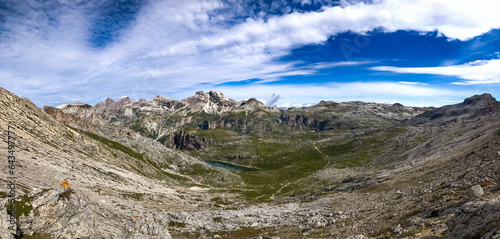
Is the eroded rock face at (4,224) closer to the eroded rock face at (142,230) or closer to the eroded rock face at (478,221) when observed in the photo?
the eroded rock face at (142,230)

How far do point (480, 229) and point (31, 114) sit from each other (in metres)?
137

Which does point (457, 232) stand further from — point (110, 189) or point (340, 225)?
point (110, 189)

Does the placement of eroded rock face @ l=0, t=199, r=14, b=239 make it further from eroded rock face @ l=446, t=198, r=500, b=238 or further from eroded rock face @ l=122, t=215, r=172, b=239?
eroded rock face @ l=446, t=198, r=500, b=238

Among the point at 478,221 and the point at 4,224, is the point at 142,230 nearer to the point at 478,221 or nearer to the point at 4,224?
the point at 4,224

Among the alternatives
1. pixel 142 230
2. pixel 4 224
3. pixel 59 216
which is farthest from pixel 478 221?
pixel 4 224

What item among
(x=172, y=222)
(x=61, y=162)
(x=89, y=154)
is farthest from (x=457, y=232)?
(x=89, y=154)

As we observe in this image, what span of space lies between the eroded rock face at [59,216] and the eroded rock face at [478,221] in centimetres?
3754

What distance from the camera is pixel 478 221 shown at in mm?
20359

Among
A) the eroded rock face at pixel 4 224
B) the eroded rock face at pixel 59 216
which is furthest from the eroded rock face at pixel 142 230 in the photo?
the eroded rock face at pixel 4 224

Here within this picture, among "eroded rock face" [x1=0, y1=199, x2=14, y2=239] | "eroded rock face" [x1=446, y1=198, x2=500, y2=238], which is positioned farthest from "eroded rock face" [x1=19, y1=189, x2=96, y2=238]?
"eroded rock face" [x1=446, y1=198, x2=500, y2=238]

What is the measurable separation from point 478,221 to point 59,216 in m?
40.1

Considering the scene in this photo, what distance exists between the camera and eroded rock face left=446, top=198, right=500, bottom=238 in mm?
18938

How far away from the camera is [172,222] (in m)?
58.4

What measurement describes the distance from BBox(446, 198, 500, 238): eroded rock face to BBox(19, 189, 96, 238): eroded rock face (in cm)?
3754
